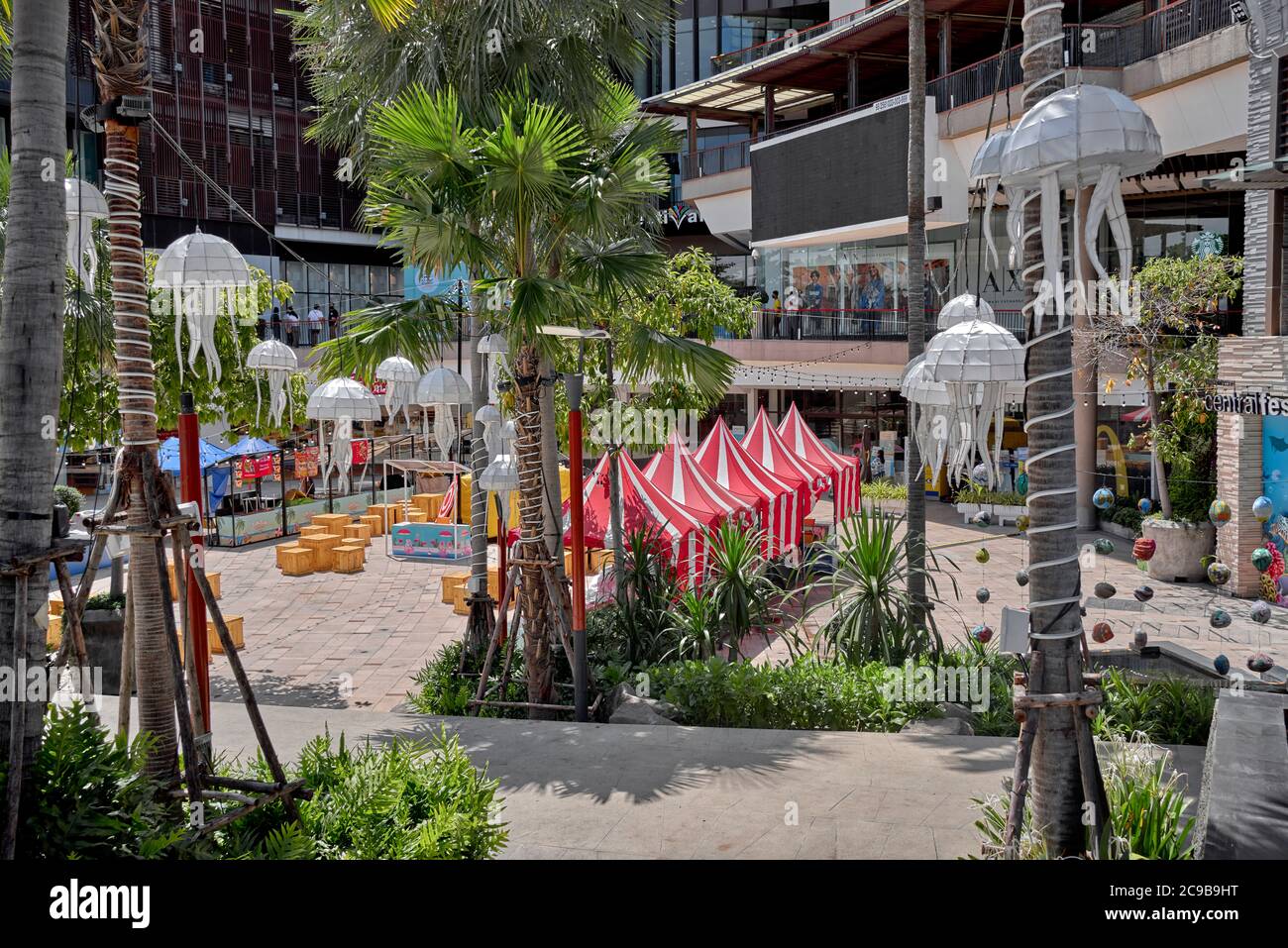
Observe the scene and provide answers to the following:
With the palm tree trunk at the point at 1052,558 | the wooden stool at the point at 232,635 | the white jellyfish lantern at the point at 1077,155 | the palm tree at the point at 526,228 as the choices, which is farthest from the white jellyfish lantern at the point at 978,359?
the wooden stool at the point at 232,635

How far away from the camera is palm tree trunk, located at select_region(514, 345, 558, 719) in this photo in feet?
35.0

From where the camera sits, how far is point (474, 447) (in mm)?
15039

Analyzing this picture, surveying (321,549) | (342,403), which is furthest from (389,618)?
(321,549)

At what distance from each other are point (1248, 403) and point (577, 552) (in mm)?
12113

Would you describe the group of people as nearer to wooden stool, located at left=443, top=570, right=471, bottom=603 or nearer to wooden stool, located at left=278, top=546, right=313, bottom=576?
wooden stool, located at left=278, top=546, right=313, bottom=576

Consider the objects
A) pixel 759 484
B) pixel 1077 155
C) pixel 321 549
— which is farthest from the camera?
pixel 321 549

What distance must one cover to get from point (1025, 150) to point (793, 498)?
13923mm

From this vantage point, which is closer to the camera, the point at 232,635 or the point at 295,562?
the point at 232,635

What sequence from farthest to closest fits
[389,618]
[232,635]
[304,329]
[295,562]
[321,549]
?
1. [304,329]
2. [321,549]
3. [295,562]
4. [389,618]
5. [232,635]

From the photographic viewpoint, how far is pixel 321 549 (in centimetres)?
2180

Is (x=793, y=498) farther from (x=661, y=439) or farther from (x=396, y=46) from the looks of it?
(x=396, y=46)

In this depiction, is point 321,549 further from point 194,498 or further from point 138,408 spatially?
point 138,408

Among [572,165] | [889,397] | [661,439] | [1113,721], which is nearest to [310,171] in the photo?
[889,397]

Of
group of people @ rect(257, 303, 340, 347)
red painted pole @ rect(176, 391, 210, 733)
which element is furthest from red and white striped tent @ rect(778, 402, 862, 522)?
group of people @ rect(257, 303, 340, 347)
